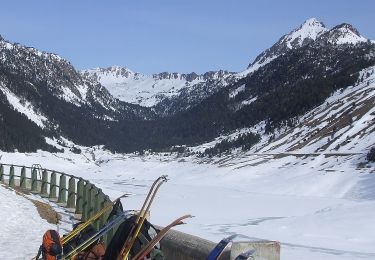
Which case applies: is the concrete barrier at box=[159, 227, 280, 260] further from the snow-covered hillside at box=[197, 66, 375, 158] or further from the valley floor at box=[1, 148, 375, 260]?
the snow-covered hillside at box=[197, 66, 375, 158]

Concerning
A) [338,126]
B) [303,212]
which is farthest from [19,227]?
A: [338,126]

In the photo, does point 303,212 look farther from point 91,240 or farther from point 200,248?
point 200,248

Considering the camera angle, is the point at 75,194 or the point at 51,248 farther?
the point at 75,194

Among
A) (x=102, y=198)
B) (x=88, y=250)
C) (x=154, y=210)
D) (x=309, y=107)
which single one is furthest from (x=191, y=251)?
(x=309, y=107)

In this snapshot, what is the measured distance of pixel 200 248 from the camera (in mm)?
6340

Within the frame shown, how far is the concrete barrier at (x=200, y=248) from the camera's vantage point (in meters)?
5.29

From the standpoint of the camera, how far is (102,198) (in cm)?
1312

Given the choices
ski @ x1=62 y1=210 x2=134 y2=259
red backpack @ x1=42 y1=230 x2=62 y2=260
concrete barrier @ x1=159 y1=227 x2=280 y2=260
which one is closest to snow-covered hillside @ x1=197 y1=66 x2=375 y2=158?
concrete barrier @ x1=159 y1=227 x2=280 y2=260

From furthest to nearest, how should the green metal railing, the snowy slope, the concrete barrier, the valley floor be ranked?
the valley floor, the green metal railing, the snowy slope, the concrete barrier

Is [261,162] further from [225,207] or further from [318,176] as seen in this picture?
[225,207]

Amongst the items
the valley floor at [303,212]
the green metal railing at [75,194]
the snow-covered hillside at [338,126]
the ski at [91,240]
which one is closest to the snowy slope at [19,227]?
the valley floor at [303,212]

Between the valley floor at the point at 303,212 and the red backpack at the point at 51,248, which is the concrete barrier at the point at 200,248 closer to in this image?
the red backpack at the point at 51,248

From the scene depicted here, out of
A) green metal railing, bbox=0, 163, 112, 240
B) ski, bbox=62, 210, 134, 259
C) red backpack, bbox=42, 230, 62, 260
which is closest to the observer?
ski, bbox=62, 210, 134, 259

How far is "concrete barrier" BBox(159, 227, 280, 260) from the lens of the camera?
529cm
